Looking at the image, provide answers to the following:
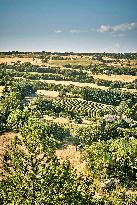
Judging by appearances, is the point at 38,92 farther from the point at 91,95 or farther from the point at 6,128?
the point at 6,128

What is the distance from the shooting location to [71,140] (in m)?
100

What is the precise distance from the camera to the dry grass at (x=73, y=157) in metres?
78.8

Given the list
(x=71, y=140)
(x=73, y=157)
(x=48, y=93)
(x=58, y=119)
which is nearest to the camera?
(x=73, y=157)

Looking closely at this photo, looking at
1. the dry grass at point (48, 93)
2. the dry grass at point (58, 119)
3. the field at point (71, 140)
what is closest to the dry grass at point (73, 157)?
the field at point (71, 140)

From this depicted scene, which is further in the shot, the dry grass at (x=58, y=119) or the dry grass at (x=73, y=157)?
the dry grass at (x=58, y=119)

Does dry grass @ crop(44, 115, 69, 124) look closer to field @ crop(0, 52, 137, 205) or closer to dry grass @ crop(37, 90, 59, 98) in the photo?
field @ crop(0, 52, 137, 205)

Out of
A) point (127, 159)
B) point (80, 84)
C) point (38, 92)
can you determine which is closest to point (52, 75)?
point (80, 84)

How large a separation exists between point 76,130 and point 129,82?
101895 millimetres

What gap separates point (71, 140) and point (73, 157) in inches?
556

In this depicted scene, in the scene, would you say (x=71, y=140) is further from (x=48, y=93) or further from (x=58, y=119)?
(x=48, y=93)

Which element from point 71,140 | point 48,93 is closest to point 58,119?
point 71,140

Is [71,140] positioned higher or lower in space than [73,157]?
higher

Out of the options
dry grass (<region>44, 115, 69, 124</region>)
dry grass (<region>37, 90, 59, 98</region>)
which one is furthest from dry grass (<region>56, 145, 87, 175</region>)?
dry grass (<region>37, 90, 59, 98</region>)

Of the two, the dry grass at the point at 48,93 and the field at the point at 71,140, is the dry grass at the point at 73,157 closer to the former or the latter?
the field at the point at 71,140
